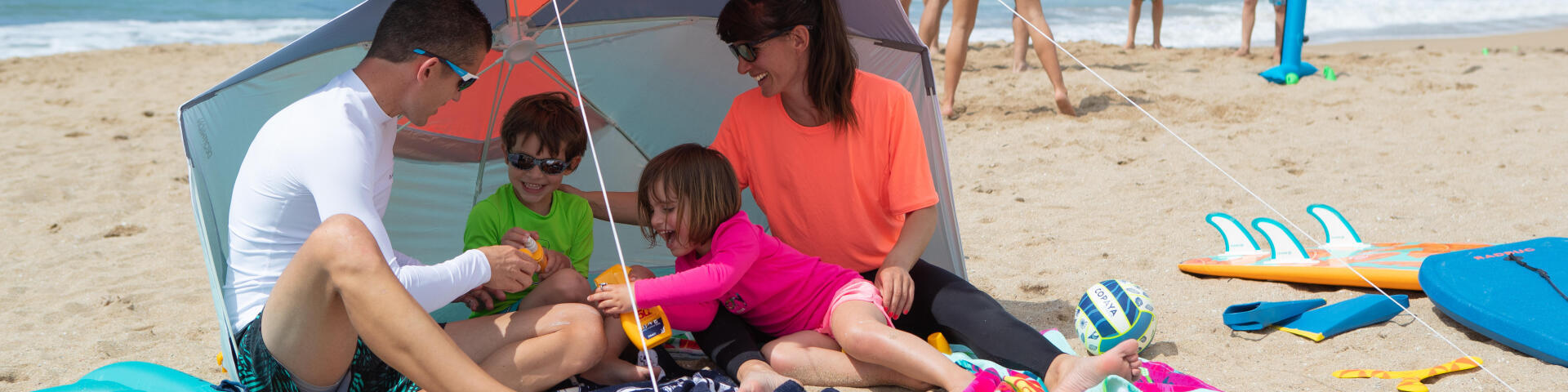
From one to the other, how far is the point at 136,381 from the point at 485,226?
30.6 inches

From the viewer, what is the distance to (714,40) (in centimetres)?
300

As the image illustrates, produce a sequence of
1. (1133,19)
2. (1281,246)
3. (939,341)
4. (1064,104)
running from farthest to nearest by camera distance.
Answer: (1133,19) < (1064,104) < (1281,246) < (939,341)

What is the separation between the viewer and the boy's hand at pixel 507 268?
207 cm

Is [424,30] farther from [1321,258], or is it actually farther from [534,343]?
[1321,258]

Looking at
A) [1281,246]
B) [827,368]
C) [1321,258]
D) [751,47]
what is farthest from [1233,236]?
[751,47]

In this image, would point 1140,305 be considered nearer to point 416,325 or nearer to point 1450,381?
point 1450,381

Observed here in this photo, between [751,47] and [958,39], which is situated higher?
[751,47]

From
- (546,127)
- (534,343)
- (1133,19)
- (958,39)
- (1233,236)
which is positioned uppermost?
(546,127)

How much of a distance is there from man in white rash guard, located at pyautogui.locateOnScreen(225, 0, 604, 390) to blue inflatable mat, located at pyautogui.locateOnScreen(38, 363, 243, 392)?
170 mm

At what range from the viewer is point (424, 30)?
1886 millimetres

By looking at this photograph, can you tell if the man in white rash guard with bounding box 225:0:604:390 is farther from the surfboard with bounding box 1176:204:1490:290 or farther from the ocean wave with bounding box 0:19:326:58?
the ocean wave with bounding box 0:19:326:58

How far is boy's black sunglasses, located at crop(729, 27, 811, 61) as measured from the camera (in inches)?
91.8

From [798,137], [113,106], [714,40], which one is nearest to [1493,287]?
[798,137]

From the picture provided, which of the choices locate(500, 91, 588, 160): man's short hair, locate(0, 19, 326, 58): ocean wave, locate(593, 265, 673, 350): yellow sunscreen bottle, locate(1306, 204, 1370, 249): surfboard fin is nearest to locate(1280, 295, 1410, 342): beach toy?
locate(1306, 204, 1370, 249): surfboard fin
